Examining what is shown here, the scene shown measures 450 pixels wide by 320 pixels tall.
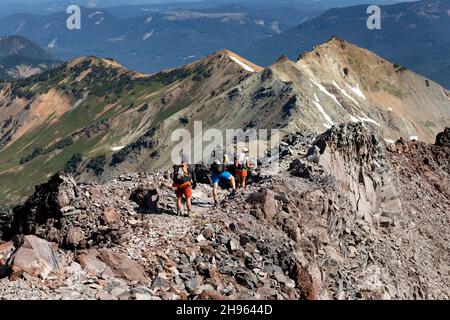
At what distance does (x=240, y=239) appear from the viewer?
66.7 feet

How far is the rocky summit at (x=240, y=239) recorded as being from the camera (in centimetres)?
1681

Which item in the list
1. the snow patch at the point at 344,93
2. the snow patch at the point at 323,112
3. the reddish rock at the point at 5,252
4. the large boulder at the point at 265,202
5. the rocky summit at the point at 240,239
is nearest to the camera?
the rocky summit at the point at 240,239

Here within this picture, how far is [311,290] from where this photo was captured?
19.3m

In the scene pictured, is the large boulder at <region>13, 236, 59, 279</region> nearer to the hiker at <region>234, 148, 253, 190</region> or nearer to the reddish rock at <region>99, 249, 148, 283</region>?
the reddish rock at <region>99, 249, 148, 283</region>

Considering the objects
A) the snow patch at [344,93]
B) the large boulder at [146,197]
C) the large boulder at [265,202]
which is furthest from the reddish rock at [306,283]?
the snow patch at [344,93]

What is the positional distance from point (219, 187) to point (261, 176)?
209 cm

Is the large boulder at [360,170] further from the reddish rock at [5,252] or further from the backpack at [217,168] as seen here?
the reddish rock at [5,252]

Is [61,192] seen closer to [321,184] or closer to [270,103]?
[321,184]

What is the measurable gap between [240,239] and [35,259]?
7.14 meters

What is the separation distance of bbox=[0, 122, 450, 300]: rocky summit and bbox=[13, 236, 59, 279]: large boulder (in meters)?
0.04

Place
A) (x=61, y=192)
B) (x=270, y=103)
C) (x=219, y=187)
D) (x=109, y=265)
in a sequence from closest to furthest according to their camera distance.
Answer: (x=109, y=265) → (x=61, y=192) → (x=219, y=187) → (x=270, y=103)

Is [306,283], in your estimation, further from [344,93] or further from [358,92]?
[358,92]

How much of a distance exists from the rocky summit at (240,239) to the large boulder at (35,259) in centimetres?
4
